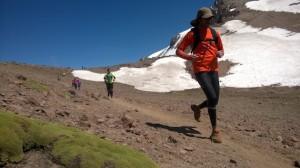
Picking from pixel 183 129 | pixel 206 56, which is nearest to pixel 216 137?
pixel 183 129

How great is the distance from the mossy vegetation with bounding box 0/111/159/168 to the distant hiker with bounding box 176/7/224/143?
12.1 ft

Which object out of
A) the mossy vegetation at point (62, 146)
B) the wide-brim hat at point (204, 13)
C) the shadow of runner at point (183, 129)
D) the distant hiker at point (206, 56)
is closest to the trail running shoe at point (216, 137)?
the distant hiker at point (206, 56)

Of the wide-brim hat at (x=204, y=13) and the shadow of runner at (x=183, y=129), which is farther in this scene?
the shadow of runner at (x=183, y=129)

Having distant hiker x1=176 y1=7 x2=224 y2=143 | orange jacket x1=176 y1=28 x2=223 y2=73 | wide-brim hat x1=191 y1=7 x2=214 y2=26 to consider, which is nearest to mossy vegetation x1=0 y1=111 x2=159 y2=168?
distant hiker x1=176 y1=7 x2=224 y2=143

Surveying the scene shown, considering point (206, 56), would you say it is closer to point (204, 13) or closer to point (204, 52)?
point (204, 52)

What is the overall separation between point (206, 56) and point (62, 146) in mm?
5092

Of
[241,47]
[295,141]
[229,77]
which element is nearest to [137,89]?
[229,77]

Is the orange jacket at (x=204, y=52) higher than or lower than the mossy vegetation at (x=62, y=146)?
higher

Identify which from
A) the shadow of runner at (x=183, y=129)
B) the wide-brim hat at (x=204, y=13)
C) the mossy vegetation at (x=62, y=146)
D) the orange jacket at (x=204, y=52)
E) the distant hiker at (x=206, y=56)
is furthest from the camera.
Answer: the shadow of runner at (x=183, y=129)

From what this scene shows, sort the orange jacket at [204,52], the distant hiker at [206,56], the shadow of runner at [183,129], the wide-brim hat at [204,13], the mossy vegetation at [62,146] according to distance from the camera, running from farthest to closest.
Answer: the shadow of runner at [183,129], the orange jacket at [204,52], the distant hiker at [206,56], the wide-brim hat at [204,13], the mossy vegetation at [62,146]

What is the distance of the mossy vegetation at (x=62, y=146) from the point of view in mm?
5199

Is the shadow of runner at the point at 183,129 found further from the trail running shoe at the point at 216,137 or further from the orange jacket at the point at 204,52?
the orange jacket at the point at 204,52

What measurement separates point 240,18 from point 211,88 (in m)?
88.5

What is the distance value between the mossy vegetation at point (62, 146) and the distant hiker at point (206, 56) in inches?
146
